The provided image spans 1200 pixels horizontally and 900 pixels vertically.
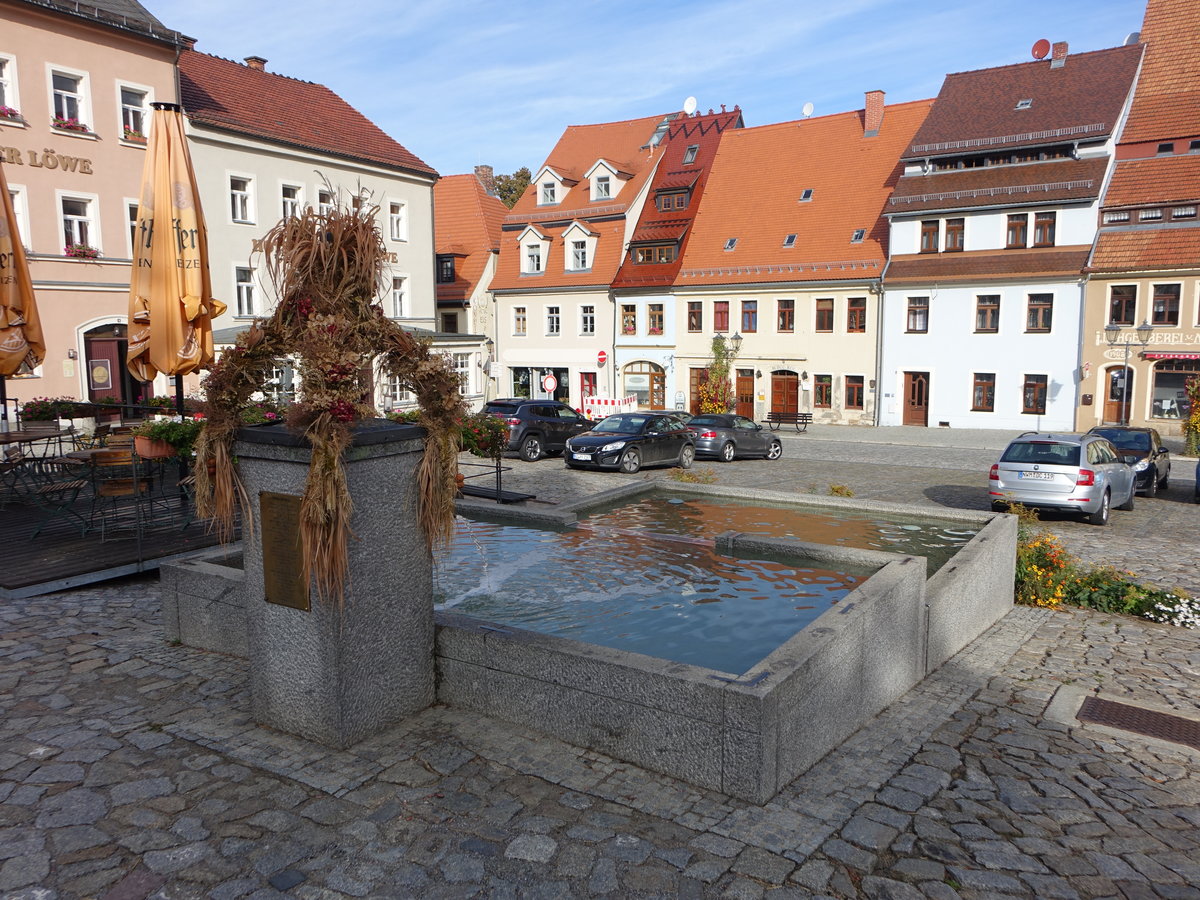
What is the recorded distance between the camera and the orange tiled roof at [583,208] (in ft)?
146

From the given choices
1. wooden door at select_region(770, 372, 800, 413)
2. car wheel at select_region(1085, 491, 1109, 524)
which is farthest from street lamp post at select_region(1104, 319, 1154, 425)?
car wheel at select_region(1085, 491, 1109, 524)

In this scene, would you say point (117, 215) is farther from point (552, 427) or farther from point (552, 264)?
point (552, 264)

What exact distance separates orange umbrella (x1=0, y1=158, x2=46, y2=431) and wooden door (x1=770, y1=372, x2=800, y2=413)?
3087 cm

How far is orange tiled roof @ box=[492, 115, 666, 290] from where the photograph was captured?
4453 cm

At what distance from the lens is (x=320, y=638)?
573 cm

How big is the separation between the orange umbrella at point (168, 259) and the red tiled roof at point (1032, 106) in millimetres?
31627

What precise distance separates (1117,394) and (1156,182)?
7.80 metres

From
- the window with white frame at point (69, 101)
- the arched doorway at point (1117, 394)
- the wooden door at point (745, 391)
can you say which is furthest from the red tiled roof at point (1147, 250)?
the window with white frame at point (69, 101)

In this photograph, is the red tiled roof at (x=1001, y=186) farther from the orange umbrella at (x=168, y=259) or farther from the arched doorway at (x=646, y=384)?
the orange umbrella at (x=168, y=259)

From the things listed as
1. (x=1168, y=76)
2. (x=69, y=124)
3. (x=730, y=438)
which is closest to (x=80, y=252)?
(x=69, y=124)

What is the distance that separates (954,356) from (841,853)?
33479 millimetres

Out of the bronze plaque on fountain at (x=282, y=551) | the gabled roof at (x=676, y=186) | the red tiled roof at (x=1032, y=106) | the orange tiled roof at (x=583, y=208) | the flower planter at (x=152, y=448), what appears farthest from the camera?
the orange tiled roof at (x=583, y=208)

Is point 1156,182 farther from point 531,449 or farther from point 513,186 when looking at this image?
point 513,186

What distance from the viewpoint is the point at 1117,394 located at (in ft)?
108
